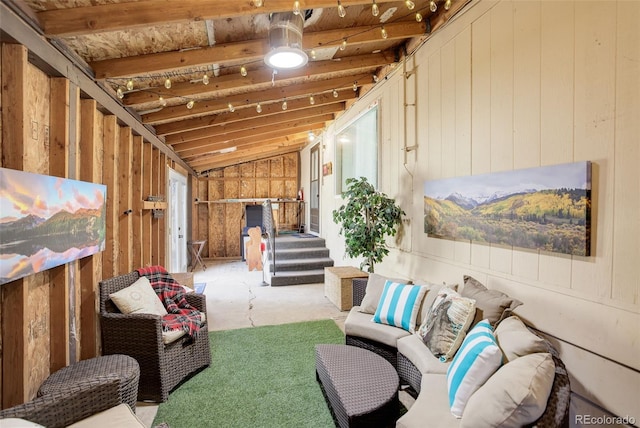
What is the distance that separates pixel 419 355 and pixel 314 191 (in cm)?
622

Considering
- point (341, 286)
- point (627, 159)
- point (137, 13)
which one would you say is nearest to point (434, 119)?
point (627, 159)

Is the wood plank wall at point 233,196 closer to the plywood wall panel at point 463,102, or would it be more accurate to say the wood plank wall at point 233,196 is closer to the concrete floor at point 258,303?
the concrete floor at point 258,303

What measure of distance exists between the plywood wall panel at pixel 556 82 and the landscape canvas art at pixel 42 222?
3100mm

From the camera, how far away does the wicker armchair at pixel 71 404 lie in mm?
1401

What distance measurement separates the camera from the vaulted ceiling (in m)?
2.11

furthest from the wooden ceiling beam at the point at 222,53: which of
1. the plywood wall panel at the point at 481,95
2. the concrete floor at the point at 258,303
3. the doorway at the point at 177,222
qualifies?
the doorway at the point at 177,222

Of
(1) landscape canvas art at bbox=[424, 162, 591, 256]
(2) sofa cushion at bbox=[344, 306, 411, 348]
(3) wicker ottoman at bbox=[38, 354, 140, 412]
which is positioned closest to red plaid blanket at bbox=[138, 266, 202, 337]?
(3) wicker ottoman at bbox=[38, 354, 140, 412]

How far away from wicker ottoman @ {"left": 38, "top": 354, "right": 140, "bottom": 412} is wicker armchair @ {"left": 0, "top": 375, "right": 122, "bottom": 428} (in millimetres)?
184

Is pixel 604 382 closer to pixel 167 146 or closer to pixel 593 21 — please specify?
pixel 593 21

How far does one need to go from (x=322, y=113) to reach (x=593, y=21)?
14.1 feet

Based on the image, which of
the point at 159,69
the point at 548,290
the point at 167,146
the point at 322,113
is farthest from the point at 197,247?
the point at 548,290

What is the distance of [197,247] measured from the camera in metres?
8.77

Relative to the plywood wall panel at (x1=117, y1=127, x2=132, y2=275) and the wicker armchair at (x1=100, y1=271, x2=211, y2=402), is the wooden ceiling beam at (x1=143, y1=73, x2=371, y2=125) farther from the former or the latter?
the wicker armchair at (x1=100, y1=271, x2=211, y2=402)

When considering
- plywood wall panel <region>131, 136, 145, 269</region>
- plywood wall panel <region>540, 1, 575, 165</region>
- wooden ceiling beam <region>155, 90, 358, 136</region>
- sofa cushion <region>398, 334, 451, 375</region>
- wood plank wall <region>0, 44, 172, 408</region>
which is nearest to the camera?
wood plank wall <region>0, 44, 172, 408</region>
